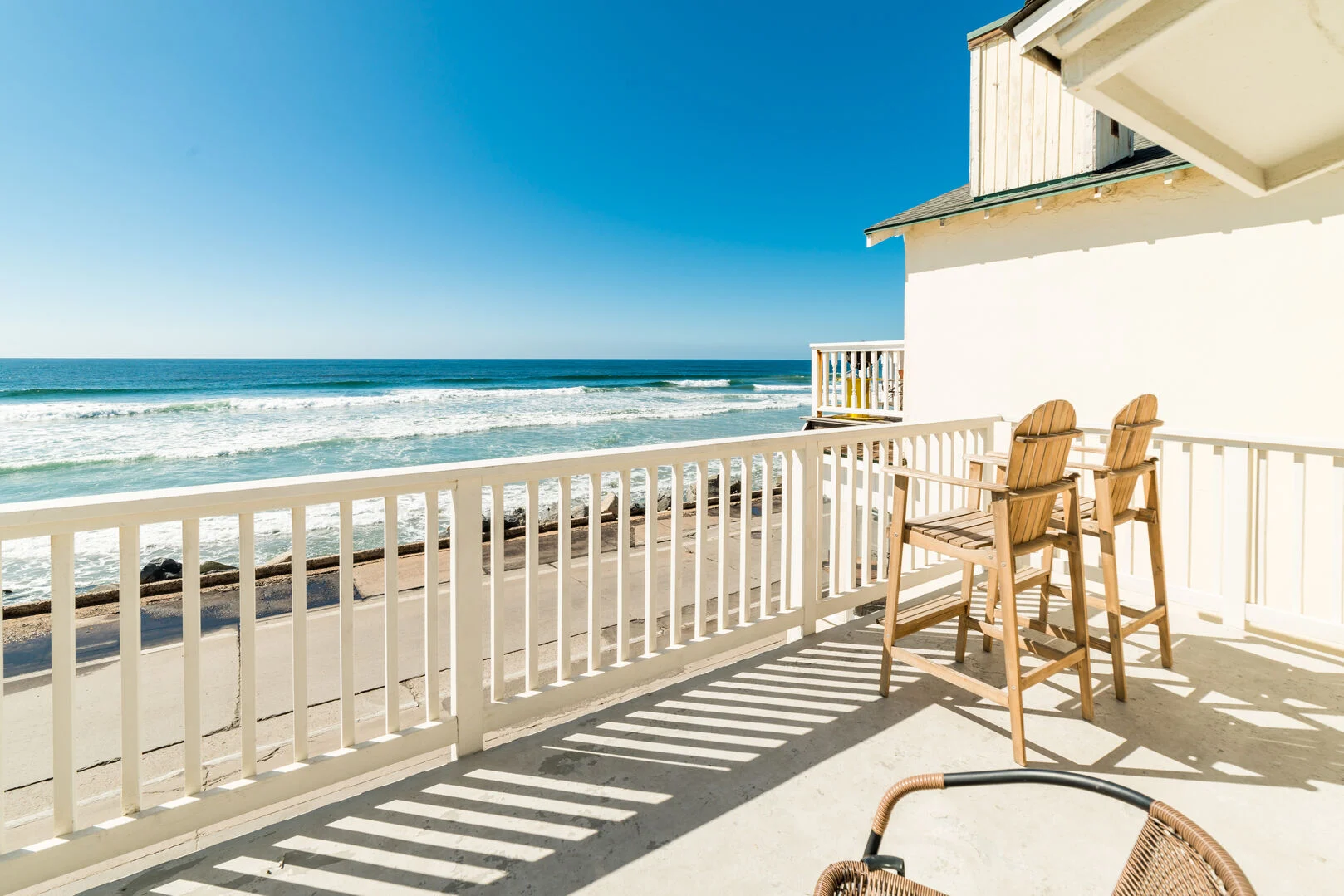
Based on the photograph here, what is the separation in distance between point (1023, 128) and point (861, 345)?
10.9ft

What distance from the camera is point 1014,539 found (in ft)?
6.59

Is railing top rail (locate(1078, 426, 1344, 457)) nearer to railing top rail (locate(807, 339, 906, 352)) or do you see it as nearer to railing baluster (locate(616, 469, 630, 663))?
railing baluster (locate(616, 469, 630, 663))

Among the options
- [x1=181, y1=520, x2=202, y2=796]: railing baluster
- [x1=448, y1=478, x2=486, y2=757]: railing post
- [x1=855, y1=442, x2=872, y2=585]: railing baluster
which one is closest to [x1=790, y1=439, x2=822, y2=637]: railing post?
[x1=855, y1=442, x2=872, y2=585]: railing baluster

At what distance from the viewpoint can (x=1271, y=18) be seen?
171 cm

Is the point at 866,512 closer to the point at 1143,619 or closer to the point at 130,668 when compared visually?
the point at 1143,619

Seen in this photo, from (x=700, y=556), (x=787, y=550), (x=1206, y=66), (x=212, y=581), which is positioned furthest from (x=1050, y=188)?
(x=212, y=581)

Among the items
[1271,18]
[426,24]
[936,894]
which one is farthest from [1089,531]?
[426,24]

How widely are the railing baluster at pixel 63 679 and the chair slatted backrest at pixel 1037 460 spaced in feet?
8.34

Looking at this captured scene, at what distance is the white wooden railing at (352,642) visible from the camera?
140 cm

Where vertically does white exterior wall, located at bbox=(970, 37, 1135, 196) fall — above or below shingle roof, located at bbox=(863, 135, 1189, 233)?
above

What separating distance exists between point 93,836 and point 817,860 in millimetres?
1756

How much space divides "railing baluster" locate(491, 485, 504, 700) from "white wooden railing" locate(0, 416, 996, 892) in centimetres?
1

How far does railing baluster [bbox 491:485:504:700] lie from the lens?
72.4 inches

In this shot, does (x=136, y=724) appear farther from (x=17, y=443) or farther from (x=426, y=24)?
(x=17, y=443)
